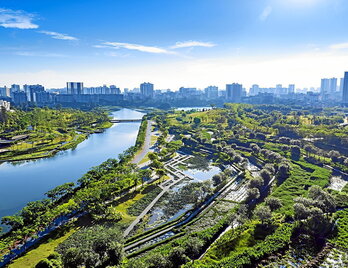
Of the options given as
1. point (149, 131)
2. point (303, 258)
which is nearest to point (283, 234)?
point (303, 258)

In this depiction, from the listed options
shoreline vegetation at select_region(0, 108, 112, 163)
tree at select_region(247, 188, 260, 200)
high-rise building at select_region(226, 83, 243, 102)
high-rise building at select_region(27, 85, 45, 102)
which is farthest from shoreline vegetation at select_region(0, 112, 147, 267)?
high-rise building at select_region(226, 83, 243, 102)

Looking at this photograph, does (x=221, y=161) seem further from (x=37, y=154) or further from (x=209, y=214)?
(x=37, y=154)

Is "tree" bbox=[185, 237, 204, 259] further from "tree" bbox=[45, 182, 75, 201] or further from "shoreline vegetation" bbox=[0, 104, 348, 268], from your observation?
"tree" bbox=[45, 182, 75, 201]

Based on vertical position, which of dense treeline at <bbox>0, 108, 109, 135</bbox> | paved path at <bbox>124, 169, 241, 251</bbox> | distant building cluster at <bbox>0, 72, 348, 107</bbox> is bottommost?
paved path at <bbox>124, 169, 241, 251</bbox>

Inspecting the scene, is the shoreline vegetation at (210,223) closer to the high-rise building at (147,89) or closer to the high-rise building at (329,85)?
the high-rise building at (147,89)

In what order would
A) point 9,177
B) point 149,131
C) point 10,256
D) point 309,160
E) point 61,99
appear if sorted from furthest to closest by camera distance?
1. point 61,99
2. point 149,131
3. point 309,160
4. point 9,177
5. point 10,256

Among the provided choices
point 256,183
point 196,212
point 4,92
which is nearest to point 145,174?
point 196,212
